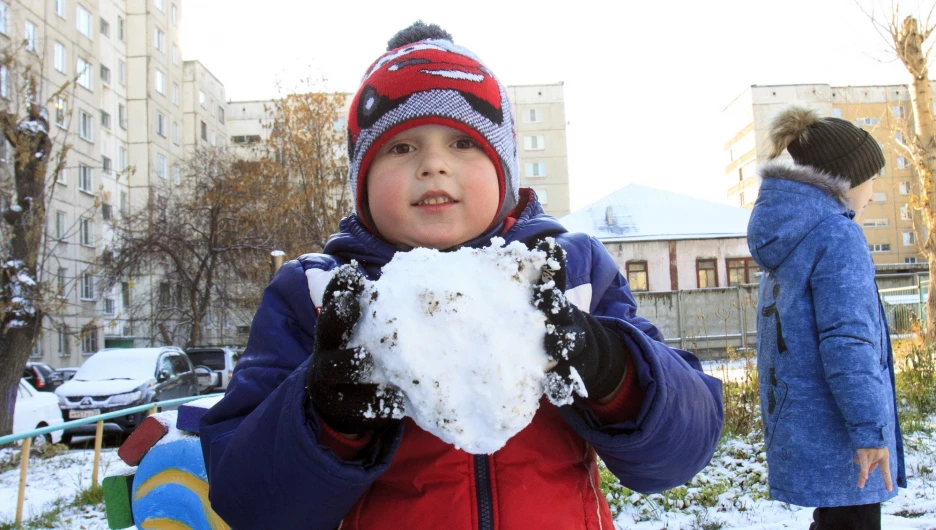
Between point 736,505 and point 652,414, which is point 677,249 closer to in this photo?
point 736,505

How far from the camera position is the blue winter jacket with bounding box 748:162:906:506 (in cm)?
243

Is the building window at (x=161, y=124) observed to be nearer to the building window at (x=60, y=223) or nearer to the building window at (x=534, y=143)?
the building window at (x=60, y=223)

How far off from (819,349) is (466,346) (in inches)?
78.3

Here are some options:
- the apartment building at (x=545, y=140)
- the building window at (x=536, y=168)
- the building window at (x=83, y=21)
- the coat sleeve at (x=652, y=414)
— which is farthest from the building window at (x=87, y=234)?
the coat sleeve at (x=652, y=414)

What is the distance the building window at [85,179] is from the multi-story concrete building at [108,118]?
5 centimetres

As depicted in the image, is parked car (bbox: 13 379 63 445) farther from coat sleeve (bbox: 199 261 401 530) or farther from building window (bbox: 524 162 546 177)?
building window (bbox: 524 162 546 177)

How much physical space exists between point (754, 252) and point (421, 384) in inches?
91.5

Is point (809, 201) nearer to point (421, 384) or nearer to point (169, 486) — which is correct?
point (421, 384)

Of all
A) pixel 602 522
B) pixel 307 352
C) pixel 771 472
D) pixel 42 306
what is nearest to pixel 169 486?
pixel 307 352

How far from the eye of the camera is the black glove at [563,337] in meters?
1.05

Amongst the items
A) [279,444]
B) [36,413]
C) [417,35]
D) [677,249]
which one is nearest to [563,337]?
[279,444]

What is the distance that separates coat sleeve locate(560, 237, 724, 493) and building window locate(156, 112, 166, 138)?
137 feet

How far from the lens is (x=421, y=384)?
1063 mm

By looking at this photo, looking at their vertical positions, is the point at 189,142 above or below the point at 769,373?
above
